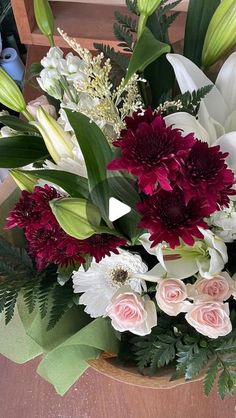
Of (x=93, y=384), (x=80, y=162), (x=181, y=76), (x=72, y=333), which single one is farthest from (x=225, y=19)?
(x=93, y=384)

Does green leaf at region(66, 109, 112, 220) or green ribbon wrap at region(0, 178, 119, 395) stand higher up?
green leaf at region(66, 109, 112, 220)

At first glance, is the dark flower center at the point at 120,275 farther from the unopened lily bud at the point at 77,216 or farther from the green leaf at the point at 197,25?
the green leaf at the point at 197,25

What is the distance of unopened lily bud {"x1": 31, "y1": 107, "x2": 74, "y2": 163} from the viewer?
1.65 ft

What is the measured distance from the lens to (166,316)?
59 cm

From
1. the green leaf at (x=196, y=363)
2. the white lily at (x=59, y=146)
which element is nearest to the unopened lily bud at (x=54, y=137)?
the white lily at (x=59, y=146)

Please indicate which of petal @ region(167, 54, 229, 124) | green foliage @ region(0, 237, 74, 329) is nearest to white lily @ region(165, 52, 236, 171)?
petal @ region(167, 54, 229, 124)

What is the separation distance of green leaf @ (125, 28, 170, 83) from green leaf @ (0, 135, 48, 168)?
0.11 metres

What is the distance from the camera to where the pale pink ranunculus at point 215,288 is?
0.52 m

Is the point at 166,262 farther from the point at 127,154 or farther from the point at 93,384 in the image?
the point at 93,384

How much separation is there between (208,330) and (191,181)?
0.51 feet

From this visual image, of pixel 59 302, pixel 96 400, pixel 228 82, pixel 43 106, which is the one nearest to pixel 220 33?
pixel 228 82

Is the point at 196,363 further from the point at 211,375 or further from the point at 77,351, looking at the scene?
the point at 77,351

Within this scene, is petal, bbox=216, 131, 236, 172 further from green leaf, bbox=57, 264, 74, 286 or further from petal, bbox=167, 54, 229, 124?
green leaf, bbox=57, 264, 74, 286

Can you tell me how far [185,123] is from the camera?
1.59 feet
